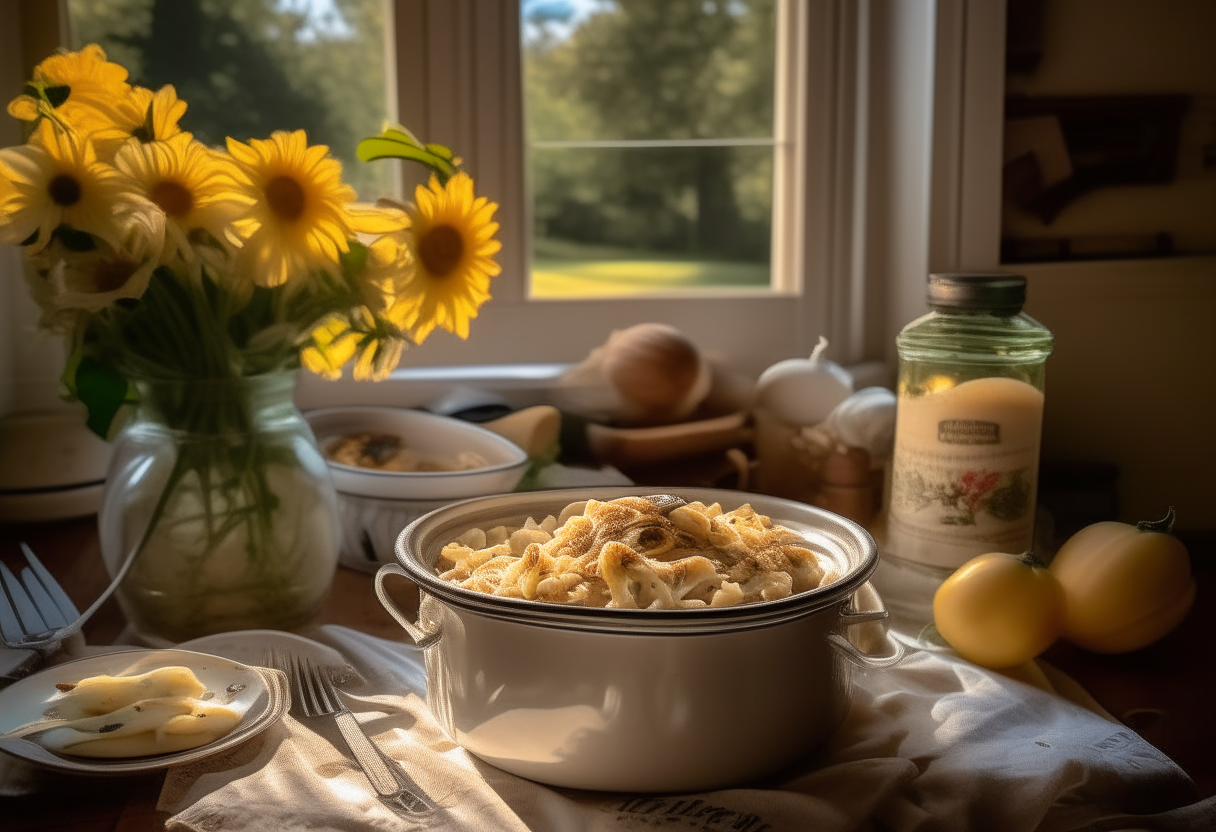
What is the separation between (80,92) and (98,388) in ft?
0.62

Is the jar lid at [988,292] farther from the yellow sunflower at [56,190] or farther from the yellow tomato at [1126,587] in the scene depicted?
the yellow sunflower at [56,190]

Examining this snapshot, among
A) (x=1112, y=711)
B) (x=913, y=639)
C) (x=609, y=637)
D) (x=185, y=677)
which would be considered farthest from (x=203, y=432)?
(x=1112, y=711)

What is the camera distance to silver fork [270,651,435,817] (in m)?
0.55

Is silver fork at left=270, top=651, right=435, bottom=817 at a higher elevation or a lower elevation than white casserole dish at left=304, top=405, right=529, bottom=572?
lower

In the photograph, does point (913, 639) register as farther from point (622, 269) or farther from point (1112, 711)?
point (622, 269)

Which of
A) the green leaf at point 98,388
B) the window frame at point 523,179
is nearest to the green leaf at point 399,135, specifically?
the green leaf at point 98,388

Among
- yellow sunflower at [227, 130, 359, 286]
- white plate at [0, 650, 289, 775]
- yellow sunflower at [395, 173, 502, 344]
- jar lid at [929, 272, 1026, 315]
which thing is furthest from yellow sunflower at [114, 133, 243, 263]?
jar lid at [929, 272, 1026, 315]

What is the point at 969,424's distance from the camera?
823 mm

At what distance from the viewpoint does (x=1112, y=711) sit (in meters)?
0.71

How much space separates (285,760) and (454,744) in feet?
0.30

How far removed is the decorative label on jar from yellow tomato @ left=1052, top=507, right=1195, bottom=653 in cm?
7

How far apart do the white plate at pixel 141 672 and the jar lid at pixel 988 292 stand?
0.55 m

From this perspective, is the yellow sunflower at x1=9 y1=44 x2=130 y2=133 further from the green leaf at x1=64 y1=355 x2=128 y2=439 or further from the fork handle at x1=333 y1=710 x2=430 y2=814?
the fork handle at x1=333 y1=710 x2=430 y2=814

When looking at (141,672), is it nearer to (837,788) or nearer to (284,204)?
(284,204)
